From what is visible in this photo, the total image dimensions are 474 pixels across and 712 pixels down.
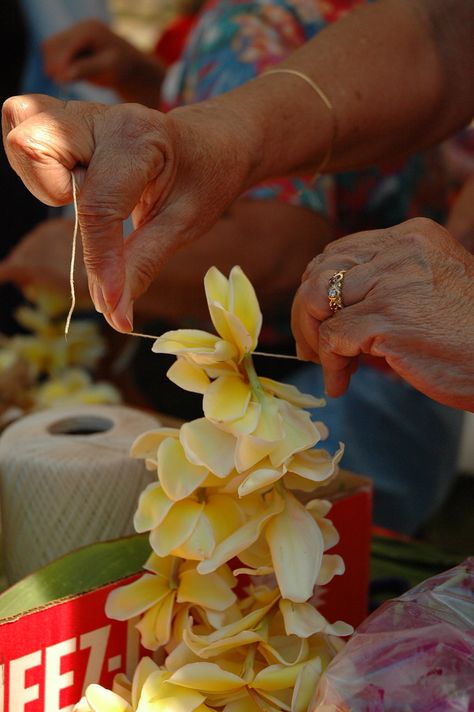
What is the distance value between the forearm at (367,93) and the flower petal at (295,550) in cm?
30

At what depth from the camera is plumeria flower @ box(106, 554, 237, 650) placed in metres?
0.51

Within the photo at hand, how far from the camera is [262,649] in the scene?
0.48 meters

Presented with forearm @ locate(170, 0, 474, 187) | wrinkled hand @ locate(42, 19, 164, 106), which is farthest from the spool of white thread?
wrinkled hand @ locate(42, 19, 164, 106)

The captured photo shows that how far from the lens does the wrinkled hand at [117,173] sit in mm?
482

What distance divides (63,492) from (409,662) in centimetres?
33

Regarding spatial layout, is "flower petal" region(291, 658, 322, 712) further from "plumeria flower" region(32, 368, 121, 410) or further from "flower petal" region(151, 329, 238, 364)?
"plumeria flower" region(32, 368, 121, 410)

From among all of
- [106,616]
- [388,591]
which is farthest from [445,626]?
[388,591]

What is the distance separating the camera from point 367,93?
2.52 ft

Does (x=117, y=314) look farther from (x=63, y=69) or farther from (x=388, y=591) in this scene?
(x=63, y=69)

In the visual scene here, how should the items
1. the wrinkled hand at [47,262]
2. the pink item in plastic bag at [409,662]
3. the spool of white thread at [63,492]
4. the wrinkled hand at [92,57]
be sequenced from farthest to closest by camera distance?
the wrinkled hand at [92,57]
the wrinkled hand at [47,262]
the spool of white thread at [63,492]
the pink item in plastic bag at [409,662]

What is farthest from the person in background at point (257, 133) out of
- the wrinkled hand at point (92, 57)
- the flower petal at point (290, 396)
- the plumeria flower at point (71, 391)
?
the wrinkled hand at point (92, 57)

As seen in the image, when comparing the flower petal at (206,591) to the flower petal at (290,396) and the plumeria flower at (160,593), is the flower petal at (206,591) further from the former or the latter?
the flower petal at (290,396)

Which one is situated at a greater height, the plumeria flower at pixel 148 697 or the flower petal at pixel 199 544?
the flower petal at pixel 199 544

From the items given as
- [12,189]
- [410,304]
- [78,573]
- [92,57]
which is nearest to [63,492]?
[78,573]
